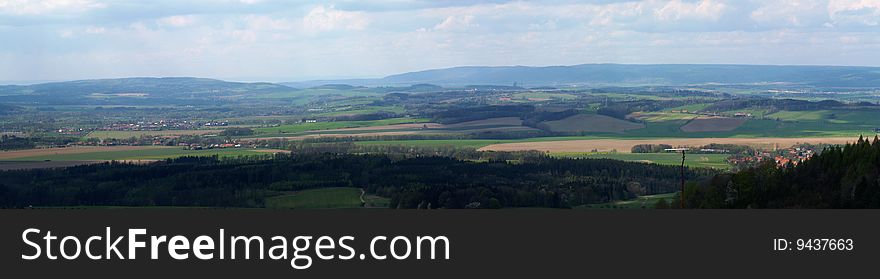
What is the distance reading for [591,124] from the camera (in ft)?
461

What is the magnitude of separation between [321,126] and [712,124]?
54463 mm

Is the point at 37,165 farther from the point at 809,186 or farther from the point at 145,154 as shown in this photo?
the point at 809,186

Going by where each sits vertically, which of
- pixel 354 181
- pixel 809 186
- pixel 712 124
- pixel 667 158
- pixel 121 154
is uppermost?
pixel 809 186

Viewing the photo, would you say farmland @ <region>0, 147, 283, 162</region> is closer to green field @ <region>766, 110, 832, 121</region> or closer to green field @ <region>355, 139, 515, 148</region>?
green field @ <region>355, 139, 515, 148</region>

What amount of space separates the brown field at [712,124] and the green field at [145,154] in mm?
56143

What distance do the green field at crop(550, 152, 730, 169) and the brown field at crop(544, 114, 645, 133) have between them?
117ft

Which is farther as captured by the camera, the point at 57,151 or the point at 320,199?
the point at 57,151

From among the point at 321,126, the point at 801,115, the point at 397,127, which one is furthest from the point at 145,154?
the point at 801,115

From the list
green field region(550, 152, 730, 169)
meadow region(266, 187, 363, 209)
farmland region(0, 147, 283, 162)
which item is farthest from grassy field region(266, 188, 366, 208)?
farmland region(0, 147, 283, 162)

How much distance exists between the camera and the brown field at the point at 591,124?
13388 cm

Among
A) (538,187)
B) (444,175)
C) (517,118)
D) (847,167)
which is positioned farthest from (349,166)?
(517,118)

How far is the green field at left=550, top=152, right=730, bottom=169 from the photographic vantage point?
8438 centimetres

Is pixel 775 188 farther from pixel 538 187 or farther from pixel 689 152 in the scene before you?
pixel 689 152

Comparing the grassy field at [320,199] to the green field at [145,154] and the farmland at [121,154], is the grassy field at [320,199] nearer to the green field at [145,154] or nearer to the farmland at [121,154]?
the farmland at [121,154]
